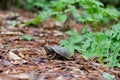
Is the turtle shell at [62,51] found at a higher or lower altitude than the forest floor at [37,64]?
higher

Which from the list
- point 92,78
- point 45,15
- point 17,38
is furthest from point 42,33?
point 92,78

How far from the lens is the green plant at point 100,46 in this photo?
231 centimetres

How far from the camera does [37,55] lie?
7.75ft

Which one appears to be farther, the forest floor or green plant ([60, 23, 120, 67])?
green plant ([60, 23, 120, 67])

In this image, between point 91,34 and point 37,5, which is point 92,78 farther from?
point 37,5

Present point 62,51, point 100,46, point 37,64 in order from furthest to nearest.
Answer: point 100,46 < point 62,51 < point 37,64

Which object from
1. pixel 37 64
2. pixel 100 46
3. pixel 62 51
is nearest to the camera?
pixel 37 64

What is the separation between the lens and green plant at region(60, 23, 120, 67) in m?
2.31

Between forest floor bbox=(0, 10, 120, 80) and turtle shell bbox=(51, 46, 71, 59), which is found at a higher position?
turtle shell bbox=(51, 46, 71, 59)

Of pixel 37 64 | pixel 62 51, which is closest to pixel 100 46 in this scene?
pixel 62 51

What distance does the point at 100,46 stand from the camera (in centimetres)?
242

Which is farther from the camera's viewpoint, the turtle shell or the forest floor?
the turtle shell

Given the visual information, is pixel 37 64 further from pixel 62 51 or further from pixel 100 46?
pixel 100 46

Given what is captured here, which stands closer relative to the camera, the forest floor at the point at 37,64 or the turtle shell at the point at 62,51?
the forest floor at the point at 37,64
